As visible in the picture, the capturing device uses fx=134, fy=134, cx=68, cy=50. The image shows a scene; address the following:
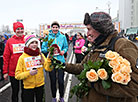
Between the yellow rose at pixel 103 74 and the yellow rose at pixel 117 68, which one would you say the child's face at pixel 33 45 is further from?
the yellow rose at pixel 117 68

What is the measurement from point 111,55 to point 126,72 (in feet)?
0.72

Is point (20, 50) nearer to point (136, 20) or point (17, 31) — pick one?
point (17, 31)

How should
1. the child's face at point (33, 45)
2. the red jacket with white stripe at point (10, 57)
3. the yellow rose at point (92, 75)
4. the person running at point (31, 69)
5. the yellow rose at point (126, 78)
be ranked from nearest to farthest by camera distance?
the yellow rose at point (126, 78), the yellow rose at point (92, 75), the person running at point (31, 69), the child's face at point (33, 45), the red jacket with white stripe at point (10, 57)

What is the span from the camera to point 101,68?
146 centimetres

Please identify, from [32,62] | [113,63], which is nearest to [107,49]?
[113,63]

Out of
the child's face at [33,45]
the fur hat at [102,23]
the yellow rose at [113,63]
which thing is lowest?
the yellow rose at [113,63]

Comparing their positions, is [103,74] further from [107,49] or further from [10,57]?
[10,57]

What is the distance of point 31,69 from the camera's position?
2625mm

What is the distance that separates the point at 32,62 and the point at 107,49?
1.61m

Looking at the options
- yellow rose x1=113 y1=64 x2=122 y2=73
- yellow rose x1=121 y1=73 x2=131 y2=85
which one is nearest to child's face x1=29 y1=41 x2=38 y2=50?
yellow rose x1=113 y1=64 x2=122 y2=73

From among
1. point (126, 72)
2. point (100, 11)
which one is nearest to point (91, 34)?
point (100, 11)

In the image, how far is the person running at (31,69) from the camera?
2562 mm

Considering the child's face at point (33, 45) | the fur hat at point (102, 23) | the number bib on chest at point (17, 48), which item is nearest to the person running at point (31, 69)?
the child's face at point (33, 45)

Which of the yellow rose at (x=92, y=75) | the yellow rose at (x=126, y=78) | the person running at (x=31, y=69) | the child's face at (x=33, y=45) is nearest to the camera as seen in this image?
the yellow rose at (x=126, y=78)
